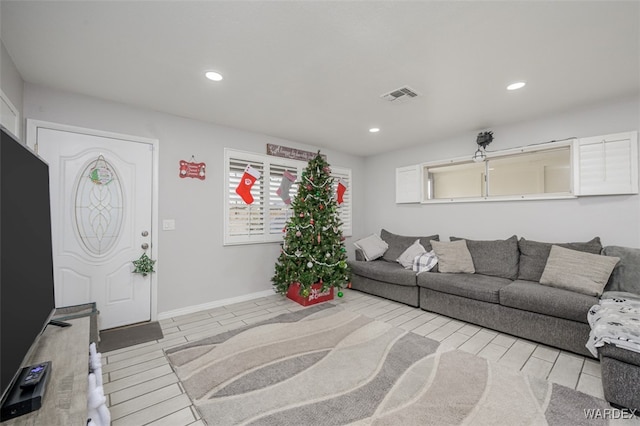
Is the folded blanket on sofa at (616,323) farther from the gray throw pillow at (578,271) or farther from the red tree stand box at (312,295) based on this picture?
the red tree stand box at (312,295)

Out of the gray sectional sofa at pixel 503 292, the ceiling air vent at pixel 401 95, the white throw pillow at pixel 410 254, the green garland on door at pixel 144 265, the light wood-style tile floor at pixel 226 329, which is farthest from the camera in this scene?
the white throw pillow at pixel 410 254

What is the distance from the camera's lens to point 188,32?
1.90 m

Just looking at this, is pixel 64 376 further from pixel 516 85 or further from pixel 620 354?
pixel 516 85

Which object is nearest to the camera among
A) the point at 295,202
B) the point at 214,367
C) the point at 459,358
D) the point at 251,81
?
the point at 214,367

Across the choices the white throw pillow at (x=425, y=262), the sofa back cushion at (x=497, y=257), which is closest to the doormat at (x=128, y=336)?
the white throw pillow at (x=425, y=262)

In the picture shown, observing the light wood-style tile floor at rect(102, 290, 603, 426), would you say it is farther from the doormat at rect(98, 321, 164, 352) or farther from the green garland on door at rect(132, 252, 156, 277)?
the green garland on door at rect(132, 252, 156, 277)

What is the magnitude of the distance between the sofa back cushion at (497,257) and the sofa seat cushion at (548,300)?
16.3 inches

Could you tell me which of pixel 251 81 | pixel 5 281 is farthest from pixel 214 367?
pixel 251 81

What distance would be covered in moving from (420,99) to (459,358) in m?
2.60

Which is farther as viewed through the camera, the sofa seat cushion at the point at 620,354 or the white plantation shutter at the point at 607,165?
the white plantation shutter at the point at 607,165

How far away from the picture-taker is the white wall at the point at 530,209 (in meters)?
2.98

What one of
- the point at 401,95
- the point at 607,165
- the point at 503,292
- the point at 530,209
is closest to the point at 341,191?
the point at 401,95

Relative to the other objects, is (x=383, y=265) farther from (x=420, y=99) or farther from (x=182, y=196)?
(x=182, y=196)

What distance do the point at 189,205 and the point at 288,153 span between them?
1.76 m
